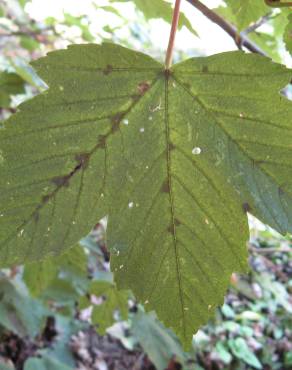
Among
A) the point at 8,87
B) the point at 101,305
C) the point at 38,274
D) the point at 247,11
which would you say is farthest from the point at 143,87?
the point at 101,305

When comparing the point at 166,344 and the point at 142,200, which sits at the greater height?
the point at 166,344

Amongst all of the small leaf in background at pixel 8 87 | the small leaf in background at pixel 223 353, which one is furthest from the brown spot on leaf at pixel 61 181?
the small leaf in background at pixel 223 353

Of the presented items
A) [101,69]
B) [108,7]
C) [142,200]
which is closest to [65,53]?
[101,69]

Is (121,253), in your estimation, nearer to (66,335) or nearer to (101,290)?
(101,290)

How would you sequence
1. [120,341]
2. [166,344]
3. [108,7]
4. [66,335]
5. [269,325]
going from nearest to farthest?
[108,7] → [166,344] → [66,335] → [120,341] → [269,325]

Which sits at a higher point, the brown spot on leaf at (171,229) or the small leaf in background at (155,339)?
the small leaf in background at (155,339)

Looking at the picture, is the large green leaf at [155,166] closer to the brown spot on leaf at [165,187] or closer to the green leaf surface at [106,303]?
the brown spot on leaf at [165,187]
